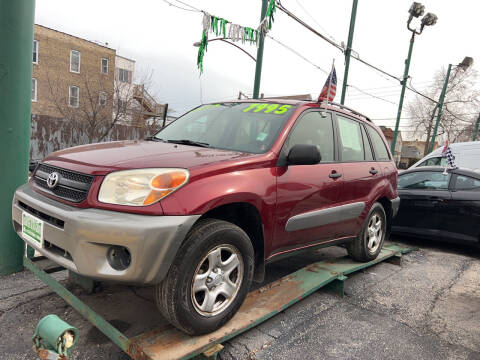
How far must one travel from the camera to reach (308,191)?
2980 millimetres

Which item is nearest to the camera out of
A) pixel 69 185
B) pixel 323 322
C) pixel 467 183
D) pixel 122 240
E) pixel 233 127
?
pixel 122 240

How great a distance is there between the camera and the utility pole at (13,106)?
125 inches

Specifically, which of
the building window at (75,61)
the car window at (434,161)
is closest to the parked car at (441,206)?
the car window at (434,161)

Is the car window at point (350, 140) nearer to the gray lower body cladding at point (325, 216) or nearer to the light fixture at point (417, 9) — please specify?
the gray lower body cladding at point (325, 216)

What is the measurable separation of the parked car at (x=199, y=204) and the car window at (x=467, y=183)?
3.15 meters

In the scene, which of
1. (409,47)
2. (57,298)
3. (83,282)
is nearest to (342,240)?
(83,282)

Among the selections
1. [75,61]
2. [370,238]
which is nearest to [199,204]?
[370,238]

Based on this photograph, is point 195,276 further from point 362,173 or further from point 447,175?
point 447,175

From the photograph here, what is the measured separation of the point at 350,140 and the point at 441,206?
9.13ft

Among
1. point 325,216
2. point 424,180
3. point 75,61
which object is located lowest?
point 325,216

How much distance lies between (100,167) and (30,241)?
2.70 feet

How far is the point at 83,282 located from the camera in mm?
2746

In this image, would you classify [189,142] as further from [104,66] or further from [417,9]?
[104,66]

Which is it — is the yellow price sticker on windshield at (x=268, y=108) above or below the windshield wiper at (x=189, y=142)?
above
